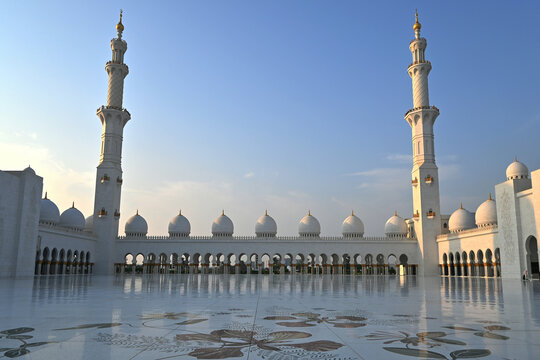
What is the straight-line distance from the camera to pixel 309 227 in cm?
3953

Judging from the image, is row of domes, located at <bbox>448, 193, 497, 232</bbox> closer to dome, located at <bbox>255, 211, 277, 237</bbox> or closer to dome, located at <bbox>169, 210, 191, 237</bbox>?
dome, located at <bbox>255, 211, 277, 237</bbox>

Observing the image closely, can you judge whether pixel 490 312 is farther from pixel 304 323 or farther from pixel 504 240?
pixel 504 240

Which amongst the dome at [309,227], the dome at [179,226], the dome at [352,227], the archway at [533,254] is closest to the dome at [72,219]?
the dome at [179,226]

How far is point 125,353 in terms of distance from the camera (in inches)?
121

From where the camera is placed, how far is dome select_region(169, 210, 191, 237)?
130 feet

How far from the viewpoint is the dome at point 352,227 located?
39656mm

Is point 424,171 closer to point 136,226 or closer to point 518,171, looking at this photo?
point 518,171

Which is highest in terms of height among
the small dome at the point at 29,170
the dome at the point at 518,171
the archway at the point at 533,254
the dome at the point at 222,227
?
the dome at the point at 518,171

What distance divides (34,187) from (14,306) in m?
18.3

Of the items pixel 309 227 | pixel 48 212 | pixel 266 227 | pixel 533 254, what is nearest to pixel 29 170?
pixel 48 212

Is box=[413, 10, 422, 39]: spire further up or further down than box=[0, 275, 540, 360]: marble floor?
further up

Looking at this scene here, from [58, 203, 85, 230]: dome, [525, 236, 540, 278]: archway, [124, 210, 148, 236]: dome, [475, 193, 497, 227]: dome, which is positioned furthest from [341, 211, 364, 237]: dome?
[58, 203, 85, 230]: dome

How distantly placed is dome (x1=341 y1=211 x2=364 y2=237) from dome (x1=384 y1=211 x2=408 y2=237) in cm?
239

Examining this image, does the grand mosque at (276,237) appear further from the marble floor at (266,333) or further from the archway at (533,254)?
the marble floor at (266,333)
